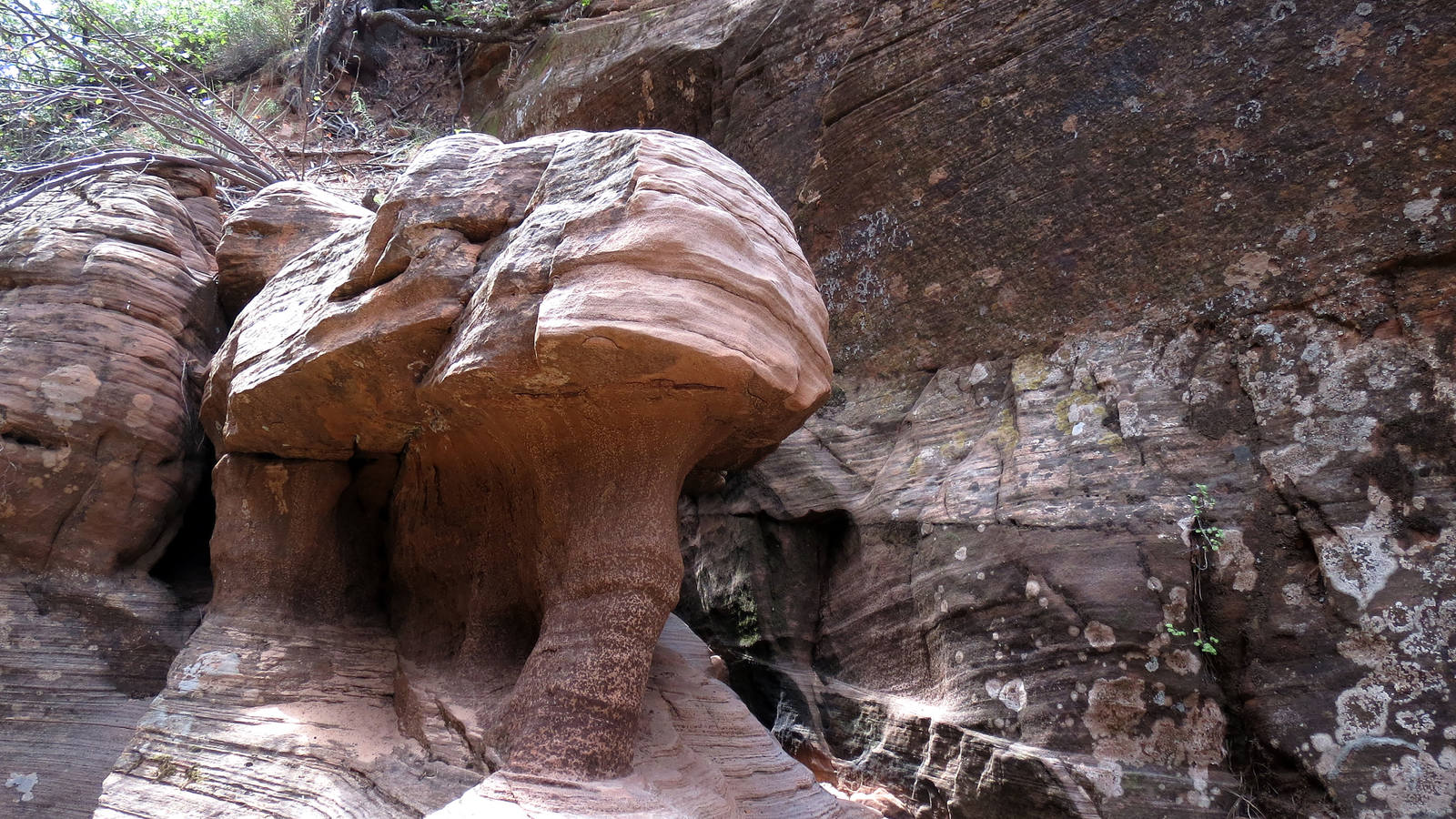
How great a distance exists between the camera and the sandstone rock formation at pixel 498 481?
104 inches

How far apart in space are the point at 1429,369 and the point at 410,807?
3.65 metres

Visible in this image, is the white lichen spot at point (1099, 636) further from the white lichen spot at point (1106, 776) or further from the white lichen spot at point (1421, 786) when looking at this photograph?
the white lichen spot at point (1421, 786)

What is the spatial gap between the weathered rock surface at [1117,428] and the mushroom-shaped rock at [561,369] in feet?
3.36

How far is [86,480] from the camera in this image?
433cm

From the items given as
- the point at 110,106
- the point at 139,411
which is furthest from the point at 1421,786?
the point at 110,106

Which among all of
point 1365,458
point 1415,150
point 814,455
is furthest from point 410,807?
point 1415,150

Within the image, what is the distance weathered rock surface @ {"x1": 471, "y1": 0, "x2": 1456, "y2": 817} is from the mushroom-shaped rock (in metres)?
1.02

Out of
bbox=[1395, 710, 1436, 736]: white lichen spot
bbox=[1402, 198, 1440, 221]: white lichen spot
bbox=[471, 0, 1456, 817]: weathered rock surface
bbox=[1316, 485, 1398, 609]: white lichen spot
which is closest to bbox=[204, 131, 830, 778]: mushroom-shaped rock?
bbox=[471, 0, 1456, 817]: weathered rock surface

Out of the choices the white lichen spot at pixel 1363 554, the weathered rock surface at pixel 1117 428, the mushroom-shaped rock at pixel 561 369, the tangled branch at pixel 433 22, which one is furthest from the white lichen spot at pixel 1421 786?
the tangled branch at pixel 433 22

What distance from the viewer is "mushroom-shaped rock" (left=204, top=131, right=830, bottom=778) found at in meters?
2.58

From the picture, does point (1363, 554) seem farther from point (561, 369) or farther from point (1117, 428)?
point (561, 369)

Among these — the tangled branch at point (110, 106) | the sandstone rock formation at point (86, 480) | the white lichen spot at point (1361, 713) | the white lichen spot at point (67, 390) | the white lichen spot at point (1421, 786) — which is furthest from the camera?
the tangled branch at point (110, 106)

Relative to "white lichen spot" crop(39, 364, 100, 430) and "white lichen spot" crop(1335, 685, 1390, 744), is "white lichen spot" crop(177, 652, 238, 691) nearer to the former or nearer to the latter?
"white lichen spot" crop(39, 364, 100, 430)

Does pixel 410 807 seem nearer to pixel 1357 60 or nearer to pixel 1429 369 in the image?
pixel 1429 369
